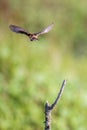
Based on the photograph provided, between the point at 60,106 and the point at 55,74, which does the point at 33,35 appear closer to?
the point at 60,106

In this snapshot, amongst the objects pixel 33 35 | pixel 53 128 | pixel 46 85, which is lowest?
pixel 53 128

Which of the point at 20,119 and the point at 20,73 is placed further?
the point at 20,73

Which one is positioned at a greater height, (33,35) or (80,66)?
(33,35)

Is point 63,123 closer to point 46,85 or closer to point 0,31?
point 46,85

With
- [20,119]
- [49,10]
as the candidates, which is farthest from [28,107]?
[49,10]

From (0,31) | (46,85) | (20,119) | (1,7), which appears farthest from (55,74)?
(1,7)

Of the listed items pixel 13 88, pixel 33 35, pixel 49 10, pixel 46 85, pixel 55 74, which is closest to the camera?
pixel 33 35

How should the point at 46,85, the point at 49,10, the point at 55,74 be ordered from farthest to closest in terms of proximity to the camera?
the point at 49,10 < the point at 55,74 < the point at 46,85
